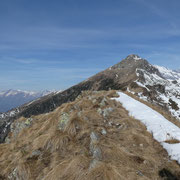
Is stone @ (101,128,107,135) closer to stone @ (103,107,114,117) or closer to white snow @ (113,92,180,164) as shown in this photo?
stone @ (103,107,114,117)

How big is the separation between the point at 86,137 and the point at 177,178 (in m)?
3.44

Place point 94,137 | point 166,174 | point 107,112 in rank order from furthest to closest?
1. point 107,112
2. point 94,137
3. point 166,174

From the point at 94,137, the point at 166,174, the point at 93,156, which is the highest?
the point at 94,137

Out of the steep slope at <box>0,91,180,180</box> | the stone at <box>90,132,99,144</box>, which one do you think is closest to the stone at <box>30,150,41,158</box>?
the steep slope at <box>0,91,180,180</box>

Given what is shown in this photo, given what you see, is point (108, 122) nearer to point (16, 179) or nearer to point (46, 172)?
point (46, 172)

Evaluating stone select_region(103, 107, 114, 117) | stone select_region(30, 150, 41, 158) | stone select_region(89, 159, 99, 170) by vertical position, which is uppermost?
stone select_region(103, 107, 114, 117)

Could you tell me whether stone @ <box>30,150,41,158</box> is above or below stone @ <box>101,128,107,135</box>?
below

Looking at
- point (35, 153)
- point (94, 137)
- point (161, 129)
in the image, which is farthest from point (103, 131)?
point (35, 153)

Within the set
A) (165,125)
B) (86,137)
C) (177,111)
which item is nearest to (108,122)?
(86,137)

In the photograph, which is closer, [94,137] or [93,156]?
[93,156]

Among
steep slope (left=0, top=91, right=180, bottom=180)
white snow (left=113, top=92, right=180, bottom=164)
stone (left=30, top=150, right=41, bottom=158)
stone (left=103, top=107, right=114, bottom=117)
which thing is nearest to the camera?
steep slope (left=0, top=91, right=180, bottom=180)

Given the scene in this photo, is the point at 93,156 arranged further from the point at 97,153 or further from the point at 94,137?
the point at 94,137

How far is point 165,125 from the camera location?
700cm

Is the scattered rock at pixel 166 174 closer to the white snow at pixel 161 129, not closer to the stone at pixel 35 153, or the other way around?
the white snow at pixel 161 129
